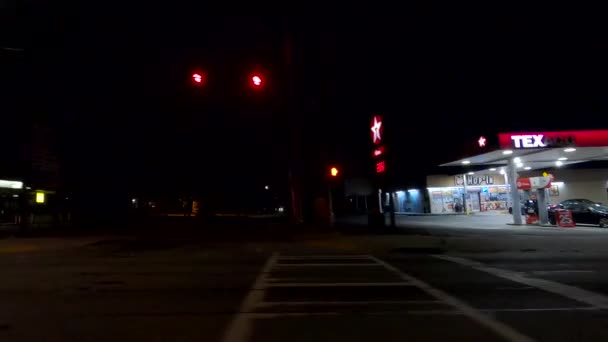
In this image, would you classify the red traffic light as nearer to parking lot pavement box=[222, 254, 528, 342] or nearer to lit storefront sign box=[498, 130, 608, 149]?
parking lot pavement box=[222, 254, 528, 342]

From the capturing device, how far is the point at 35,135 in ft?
96.4

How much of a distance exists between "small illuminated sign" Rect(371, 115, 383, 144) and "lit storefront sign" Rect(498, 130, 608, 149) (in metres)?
7.09

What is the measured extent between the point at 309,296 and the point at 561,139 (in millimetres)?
22230

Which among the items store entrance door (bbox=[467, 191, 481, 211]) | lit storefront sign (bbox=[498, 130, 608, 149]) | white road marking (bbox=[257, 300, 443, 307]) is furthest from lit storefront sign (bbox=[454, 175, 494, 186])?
white road marking (bbox=[257, 300, 443, 307])

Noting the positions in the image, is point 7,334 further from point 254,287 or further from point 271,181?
point 271,181

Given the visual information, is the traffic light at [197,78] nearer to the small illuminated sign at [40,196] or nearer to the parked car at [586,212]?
the parked car at [586,212]

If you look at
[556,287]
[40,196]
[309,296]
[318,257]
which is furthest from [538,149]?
[40,196]

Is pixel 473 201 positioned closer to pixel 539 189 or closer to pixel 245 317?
pixel 539 189

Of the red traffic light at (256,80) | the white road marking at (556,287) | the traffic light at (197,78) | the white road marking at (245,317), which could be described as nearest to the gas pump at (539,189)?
the white road marking at (556,287)

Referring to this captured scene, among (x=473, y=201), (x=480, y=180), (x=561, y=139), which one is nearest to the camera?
(x=561, y=139)

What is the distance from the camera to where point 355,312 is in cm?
770

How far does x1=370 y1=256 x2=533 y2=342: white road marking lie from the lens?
247 inches

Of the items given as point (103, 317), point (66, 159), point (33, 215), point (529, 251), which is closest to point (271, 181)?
point (66, 159)

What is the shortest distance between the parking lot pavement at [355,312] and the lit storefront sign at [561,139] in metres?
17.9
